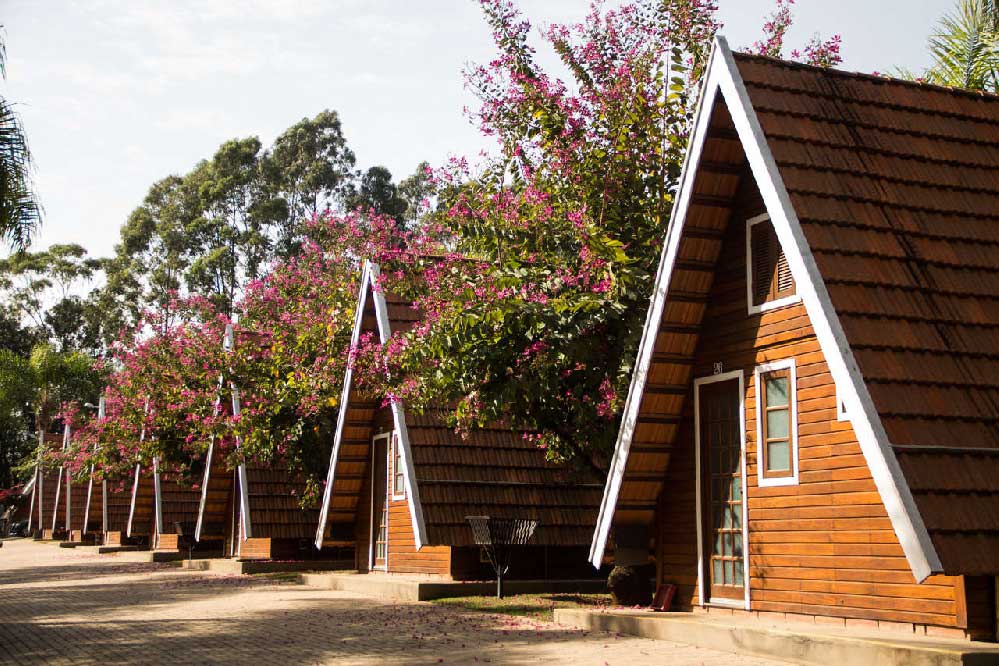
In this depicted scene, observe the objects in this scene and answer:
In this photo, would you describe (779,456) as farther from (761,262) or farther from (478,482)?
(478,482)

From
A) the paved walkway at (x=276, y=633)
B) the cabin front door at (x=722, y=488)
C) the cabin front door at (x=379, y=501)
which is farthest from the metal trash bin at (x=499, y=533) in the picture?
the cabin front door at (x=379, y=501)

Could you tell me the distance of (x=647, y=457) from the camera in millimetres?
12742

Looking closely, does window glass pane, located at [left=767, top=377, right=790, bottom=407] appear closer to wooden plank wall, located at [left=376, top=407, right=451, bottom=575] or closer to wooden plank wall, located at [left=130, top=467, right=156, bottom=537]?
wooden plank wall, located at [left=376, top=407, right=451, bottom=575]

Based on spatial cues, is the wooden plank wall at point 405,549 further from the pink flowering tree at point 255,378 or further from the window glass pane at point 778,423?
the window glass pane at point 778,423

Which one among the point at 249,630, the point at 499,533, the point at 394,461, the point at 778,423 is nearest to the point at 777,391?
the point at 778,423

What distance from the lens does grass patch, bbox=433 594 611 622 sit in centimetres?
1477

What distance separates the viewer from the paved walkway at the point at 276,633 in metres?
10.3

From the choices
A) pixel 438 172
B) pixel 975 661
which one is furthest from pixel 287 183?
pixel 975 661

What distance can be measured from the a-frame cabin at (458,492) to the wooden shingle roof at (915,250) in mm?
8301

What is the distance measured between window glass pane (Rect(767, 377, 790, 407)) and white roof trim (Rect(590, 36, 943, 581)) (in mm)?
1325

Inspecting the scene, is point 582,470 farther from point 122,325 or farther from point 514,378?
point 122,325

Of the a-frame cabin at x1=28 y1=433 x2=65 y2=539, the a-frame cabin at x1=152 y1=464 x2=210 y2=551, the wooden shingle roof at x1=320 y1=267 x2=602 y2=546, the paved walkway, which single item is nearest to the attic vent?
the paved walkway

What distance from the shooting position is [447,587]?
17.1 metres

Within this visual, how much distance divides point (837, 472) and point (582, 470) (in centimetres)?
631
